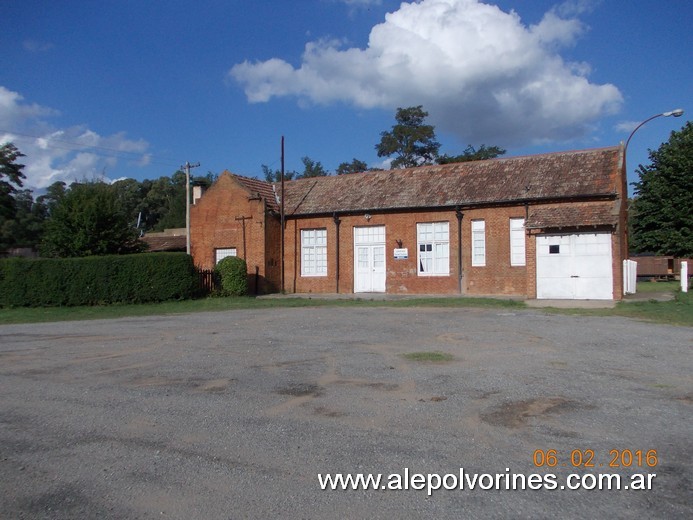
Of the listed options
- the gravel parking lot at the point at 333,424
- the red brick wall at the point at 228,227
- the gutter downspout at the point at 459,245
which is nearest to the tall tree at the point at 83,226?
the red brick wall at the point at 228,227

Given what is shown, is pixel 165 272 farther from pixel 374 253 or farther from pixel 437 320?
pixel 437 320

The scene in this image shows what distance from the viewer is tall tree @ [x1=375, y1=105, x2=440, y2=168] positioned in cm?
6581

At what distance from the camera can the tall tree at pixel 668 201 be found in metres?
38.2

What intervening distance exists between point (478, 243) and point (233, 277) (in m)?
10.6

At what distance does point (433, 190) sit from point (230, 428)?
70.5ft

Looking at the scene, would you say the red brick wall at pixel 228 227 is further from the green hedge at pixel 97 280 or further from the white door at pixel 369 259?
the white door at pixel 369 259

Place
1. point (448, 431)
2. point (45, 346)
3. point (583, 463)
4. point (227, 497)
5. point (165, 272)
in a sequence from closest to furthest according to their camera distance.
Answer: point (227, 497) < point (583, 463) < point (448, 431) < point (45, 346) < point (165, 272)

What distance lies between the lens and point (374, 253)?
26953 millimetres

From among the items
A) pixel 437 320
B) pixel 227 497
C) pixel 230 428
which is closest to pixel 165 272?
pixel 437 320

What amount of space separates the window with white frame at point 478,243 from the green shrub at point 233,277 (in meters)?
9.98

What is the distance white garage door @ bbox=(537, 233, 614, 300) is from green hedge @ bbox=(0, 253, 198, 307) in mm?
14189

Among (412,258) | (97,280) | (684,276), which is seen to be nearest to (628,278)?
(684,276)

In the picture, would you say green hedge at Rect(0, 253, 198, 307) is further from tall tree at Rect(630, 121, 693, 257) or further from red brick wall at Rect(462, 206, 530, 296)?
tall tree at Rect(630, 121, 693, 257)

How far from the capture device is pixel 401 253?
1024 inches
